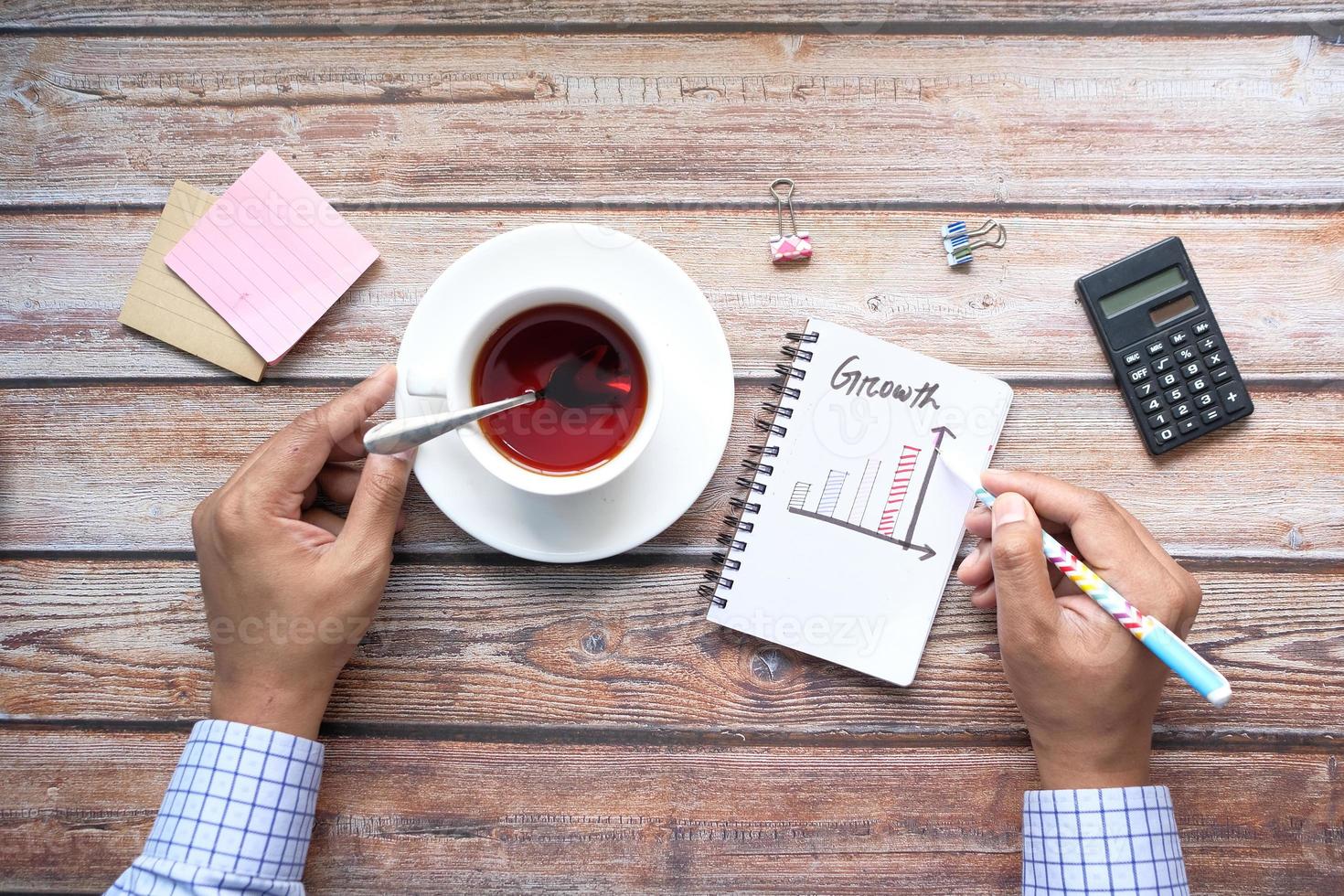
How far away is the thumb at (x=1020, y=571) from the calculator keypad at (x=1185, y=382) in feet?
0.81

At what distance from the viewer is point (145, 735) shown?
98 centimetres

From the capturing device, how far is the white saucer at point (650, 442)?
2.78 feet

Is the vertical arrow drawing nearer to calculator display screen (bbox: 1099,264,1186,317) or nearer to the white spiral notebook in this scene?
the white spiral notebook

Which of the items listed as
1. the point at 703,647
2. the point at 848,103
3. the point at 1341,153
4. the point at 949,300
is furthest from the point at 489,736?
the point at 1341,153

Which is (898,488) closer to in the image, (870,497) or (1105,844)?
(870,497)

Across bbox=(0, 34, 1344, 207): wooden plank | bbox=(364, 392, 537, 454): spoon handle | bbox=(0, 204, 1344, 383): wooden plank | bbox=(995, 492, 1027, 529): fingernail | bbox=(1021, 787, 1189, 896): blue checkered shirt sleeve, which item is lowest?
bbox=(1021, 787, 1189, 896): blue checkered shirt sleeve

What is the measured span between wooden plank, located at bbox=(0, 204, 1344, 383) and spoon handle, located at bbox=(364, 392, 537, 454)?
24 cm

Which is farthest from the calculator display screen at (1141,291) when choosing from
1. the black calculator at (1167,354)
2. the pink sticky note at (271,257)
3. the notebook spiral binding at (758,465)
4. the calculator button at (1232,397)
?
the pink sticky note at (271,257)

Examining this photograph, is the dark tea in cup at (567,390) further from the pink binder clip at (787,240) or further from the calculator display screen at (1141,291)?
the calculator display screen at (1141,291)

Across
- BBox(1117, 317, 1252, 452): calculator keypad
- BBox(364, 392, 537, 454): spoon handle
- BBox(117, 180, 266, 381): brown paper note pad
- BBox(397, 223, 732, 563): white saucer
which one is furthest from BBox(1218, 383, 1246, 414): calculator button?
BBox(117, 180, 266, 381): brown paper note pad

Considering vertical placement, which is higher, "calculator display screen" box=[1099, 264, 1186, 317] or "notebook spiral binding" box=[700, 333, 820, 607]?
"calculator display screen" box=[1099, 264, 1186, 317]

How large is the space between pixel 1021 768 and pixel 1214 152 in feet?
2.54

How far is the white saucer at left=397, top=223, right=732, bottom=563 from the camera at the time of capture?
849 mm

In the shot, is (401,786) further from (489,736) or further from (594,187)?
(594,187)
